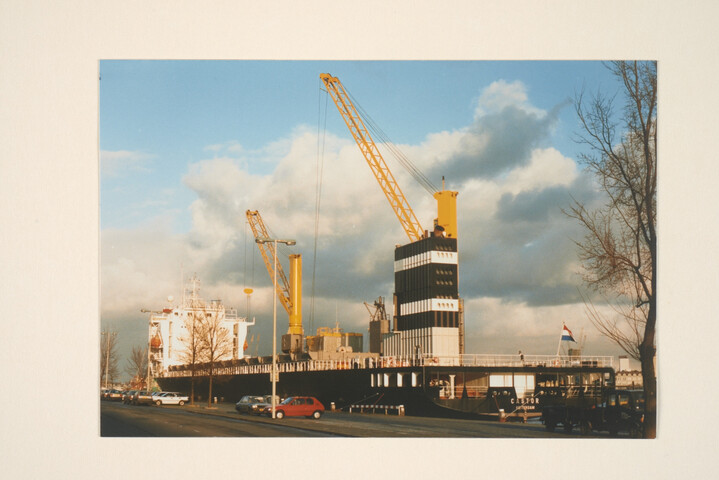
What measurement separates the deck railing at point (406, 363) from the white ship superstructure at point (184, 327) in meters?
1.11

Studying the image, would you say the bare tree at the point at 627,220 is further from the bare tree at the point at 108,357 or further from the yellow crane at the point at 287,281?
the bare tree at the point at 108,357

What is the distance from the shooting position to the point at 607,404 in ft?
43.3

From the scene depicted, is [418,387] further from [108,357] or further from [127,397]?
[108,357]

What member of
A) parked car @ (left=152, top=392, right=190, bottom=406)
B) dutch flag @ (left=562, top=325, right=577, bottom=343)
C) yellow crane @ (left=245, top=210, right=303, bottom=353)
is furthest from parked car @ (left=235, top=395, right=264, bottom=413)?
dutch flag @ (left=562, top=325, right=577, bottom=343)

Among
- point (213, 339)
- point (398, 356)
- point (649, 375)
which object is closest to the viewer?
point (649, 375)

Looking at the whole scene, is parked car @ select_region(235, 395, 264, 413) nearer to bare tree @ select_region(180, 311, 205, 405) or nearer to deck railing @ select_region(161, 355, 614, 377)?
deck railing @ select_region(161, 355, 614, 377)

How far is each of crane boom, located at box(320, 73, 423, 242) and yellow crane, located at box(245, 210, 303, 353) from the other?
2343 millimetres

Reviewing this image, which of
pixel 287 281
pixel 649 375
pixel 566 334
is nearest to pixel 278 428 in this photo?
pixel 287 281

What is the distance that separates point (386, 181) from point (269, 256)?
119 inches

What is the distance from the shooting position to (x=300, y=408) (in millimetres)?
17156

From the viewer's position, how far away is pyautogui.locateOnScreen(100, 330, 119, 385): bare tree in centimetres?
1223

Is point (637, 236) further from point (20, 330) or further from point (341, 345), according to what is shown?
point (20, 330)

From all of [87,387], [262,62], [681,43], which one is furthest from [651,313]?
[87,387]

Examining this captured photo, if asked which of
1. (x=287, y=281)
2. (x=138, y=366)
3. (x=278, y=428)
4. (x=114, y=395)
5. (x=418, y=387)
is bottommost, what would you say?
(x=278, y=428)
